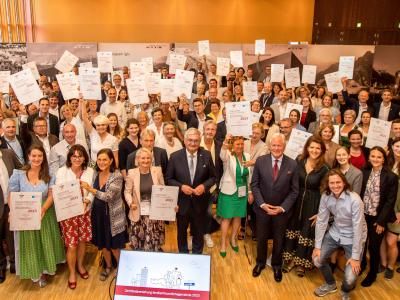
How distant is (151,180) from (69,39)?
9.80m

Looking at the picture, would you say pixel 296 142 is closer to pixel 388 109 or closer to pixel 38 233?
pixel 388 109

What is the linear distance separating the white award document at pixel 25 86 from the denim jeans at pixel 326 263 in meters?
4.05

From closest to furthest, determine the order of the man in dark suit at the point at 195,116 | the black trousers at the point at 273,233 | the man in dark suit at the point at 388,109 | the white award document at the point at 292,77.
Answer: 1. the black trousers at the point at 273,233
2. the man in dark suit at the point at 195,116
3. the man in dark suit at the point at 388,109
4. the white award document at the point at 292,77

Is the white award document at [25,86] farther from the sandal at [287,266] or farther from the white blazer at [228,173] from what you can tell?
the sandal at [287,266]

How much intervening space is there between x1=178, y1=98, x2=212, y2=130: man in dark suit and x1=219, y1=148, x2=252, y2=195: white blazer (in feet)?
4.42

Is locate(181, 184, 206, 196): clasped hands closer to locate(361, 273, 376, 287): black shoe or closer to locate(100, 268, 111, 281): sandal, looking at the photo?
locate(100, 268, 111, 281): sandal

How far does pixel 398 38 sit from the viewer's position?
10914mm

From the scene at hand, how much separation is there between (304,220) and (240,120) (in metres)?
1.36

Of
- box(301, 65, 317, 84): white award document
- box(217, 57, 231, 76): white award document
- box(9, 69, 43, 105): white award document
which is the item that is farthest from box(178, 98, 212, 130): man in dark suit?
box(301, 65, 317, 84): white award document

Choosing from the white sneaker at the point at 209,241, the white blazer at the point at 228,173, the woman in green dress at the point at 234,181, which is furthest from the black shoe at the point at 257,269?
the white blazer at the point at 228,173

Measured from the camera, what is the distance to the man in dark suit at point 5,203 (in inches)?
151

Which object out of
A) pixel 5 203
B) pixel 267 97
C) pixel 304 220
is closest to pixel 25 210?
pixel 5 203

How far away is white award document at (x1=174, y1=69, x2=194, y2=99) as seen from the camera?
5.82 meters

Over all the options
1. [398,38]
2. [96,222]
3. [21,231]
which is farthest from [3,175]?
[398,38]
